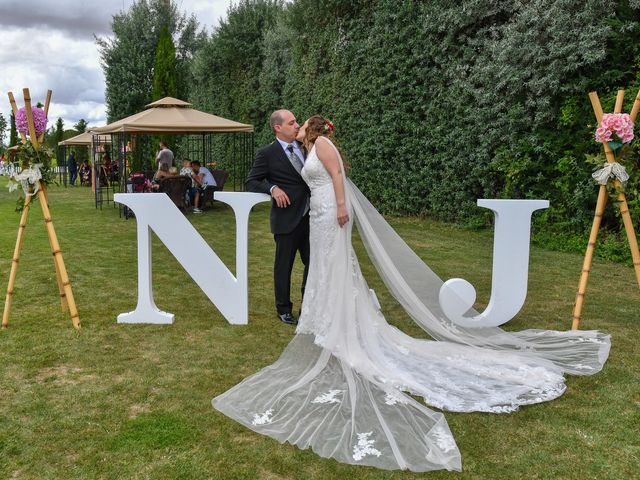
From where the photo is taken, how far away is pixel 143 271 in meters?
5.32

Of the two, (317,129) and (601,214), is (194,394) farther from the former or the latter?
(601,214)

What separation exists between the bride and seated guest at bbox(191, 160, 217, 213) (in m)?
10.4

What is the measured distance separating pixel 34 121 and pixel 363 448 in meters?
4.19

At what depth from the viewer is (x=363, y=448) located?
305 centimetres

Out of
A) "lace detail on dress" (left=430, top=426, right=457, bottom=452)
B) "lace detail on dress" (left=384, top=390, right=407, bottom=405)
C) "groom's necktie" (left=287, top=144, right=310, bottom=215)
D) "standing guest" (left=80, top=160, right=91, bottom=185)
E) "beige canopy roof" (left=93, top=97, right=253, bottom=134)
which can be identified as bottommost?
"lace detail on dress" (left=430, top=426, right=457, bottom=452)

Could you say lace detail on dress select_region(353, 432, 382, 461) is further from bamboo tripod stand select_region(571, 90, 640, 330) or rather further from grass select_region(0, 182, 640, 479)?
bamboo tripod stand select_region(571, 90, 640, 330)

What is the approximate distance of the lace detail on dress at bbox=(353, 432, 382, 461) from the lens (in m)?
2.99

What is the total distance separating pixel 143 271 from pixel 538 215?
7.24 m

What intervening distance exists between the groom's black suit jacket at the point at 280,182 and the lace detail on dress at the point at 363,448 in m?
2.62

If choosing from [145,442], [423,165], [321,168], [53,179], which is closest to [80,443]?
[145,442]

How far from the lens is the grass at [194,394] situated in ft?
9.67

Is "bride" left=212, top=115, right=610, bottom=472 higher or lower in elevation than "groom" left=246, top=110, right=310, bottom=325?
lower

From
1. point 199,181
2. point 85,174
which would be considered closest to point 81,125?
point 85,174

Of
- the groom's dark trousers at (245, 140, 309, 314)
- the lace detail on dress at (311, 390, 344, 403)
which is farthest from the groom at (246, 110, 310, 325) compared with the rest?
the lace detail on dress at (311, 390, 344, 403)
